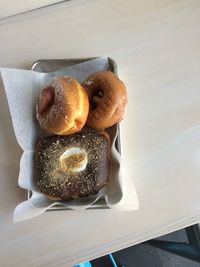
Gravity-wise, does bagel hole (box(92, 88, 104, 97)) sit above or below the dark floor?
above

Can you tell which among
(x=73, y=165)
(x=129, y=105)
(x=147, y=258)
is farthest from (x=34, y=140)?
(x=147, y=258)

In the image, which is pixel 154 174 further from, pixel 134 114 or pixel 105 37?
pixel 105 37

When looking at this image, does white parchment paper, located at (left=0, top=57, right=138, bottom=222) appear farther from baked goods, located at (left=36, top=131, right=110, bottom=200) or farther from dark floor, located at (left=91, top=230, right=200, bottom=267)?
dark floor, located at (left=91, top=230, right=200, bottom=267)

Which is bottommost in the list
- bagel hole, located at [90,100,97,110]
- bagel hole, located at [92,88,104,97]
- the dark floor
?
the dark floor

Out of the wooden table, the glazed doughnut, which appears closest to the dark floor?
the wooden table

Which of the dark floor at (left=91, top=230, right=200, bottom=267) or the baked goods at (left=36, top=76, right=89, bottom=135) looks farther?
the dark floor at (left=91, top=230, right=200, bottom=267)

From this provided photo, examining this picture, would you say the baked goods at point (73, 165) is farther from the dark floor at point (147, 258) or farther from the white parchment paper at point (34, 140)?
the dark floor at point (147, 258)

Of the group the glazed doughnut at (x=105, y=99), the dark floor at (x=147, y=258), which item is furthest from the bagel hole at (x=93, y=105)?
the dark floor at (x=147, y=258)
